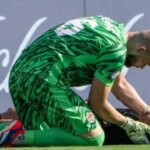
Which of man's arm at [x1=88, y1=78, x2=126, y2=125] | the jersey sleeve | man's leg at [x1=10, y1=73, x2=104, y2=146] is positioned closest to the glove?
man's arm at [x1=88, y1=78, x2=126, y2=125]

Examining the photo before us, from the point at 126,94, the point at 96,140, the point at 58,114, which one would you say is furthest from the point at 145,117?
the point at 58,114

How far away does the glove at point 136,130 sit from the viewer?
4809 millimetres

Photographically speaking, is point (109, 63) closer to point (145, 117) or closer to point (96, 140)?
point (96, 140)

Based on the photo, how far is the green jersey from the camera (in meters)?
4.62

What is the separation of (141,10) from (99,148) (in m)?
3.21

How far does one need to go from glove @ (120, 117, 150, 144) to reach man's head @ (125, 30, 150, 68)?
36 centimetres

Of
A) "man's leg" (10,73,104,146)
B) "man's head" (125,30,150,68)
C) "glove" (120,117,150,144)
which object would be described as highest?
"man's head" (125,30,150,68)

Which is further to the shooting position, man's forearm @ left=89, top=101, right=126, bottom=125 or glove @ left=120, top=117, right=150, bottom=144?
glove @ left=120, top=117, right=150, bottom=144

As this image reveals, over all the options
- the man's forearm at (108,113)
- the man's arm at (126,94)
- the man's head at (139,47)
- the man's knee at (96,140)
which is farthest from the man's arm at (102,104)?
the man's arm at (126,94)

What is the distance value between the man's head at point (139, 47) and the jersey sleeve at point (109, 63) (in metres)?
0.20

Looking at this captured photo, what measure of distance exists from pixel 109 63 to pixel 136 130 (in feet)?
1.59

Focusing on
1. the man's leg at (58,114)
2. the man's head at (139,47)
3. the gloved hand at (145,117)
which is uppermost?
the man's head at (139,47)

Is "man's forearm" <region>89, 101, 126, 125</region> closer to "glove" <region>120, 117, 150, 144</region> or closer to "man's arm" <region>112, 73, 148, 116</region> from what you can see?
"glove" <region>120, 117, 150, 144</region>

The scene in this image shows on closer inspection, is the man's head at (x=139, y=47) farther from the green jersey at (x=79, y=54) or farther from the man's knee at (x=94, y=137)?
the man's knee at (x=94, y=137)
